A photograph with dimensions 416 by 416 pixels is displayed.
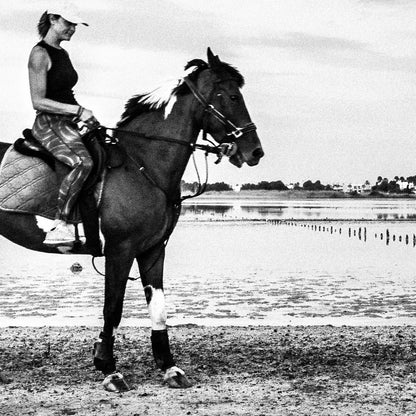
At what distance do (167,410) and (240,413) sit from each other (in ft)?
2.27

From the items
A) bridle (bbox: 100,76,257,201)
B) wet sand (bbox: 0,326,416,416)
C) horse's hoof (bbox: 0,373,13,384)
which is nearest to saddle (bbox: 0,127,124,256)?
bridle (bbox: 100,76,257,201)

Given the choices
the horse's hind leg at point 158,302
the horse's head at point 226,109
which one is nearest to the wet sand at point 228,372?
the horse's hind leg at point 158,302

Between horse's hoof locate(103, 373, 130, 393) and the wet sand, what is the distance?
0.09 meters

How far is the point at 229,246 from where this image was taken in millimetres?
40125

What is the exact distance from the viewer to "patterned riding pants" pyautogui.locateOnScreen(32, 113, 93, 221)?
7566 mm

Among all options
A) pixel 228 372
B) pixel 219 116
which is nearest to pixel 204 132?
pixel 219 116

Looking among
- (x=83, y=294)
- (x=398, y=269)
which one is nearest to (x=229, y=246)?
(x=398, y=269)

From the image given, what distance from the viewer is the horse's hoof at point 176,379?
786 centimetres

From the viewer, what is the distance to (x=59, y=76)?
7770mm

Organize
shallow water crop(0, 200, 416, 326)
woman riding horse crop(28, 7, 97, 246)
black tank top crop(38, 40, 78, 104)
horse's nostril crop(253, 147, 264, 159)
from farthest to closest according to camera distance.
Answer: shallow water crop(0, 200, 416, 326) → black tank top crop(38, 40, 78, 104) → woman riding horse crop(28, 7, 97, 246) → horse's nostril crop(253, 147, 264, 159)

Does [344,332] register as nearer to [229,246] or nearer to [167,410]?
[167,410]

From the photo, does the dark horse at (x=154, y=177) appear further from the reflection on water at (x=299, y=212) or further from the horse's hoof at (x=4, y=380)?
the reflection on water at (x=299, y=212)

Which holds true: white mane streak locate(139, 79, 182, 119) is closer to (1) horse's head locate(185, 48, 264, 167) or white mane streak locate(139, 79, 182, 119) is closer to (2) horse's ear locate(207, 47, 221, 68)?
(1) horse's head locate(185, 48, 264, 167)

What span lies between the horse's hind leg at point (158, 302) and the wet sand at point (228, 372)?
172 mm
